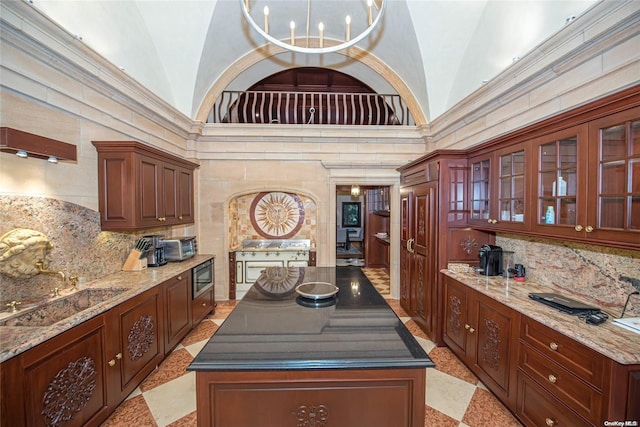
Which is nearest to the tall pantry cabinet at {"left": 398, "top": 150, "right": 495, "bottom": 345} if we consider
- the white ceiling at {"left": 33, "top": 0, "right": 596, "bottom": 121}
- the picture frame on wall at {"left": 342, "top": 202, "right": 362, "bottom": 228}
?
the white ceiling at {"left": 33, "top": 0, "right": 596, "bottom": 121}

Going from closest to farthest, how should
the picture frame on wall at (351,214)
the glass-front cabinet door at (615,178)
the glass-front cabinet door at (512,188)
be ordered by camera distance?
the glass-front cabinet door at (615,178) → the glass-front cabinet door at (512,188) → the picture frame on wall at (351,214)

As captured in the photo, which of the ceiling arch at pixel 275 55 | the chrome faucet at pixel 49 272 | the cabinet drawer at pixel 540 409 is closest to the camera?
the cabinet drawer at pixel 540 409

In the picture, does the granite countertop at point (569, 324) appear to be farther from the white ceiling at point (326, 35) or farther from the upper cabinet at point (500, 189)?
the white ceiling at point (326, 35)

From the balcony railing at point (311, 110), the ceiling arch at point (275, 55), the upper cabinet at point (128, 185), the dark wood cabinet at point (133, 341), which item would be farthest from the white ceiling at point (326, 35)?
the dark wood cabinet at point (133, 341)

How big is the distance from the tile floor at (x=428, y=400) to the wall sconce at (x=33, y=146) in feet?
6.71

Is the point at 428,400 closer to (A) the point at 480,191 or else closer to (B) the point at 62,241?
(A) the point at 480,191

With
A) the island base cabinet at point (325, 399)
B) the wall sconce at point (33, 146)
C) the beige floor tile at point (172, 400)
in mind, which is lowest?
the beige floor tile at point (172, 400)

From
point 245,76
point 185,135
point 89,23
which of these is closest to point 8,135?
point 89,23

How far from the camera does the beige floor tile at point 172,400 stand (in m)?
2.19

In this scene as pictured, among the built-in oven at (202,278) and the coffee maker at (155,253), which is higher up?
the coffee maker at (155,253)

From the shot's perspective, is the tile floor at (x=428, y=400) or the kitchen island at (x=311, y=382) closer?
the kitchen island at (x=311, y=382)

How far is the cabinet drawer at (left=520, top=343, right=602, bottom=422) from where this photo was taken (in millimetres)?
A: 1505

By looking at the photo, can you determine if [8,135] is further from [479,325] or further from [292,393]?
[479,325]

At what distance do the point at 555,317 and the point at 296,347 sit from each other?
1.73 meters
